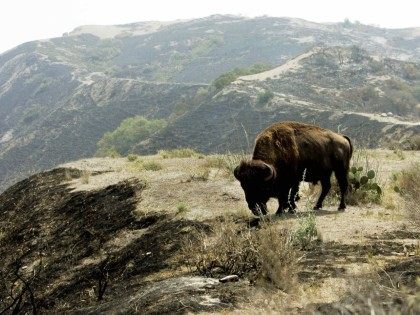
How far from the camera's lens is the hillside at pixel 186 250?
213 inches

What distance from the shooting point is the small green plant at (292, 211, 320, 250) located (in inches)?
300

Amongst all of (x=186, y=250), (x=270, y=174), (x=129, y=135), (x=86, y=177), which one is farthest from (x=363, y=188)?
(x=129, y=135)

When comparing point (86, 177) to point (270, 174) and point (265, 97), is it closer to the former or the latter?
point (270, 174)

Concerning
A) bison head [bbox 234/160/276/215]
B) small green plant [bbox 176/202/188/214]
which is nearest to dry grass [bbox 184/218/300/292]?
bison head [bbox 234/160/276/215]

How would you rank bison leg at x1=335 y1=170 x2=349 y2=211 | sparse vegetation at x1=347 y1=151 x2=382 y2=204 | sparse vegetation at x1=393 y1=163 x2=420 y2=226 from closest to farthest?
sparse vegetation at x1=393 y1=163 x2=420 y2=226
bison leg at x1=335 y1=170 x2=349 y2=211
sparse vegetation at x1=347 y1=151 x2=382 y2=204

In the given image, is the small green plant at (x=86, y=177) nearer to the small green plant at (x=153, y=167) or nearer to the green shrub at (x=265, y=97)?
the small green plant at (x=153, y=167)

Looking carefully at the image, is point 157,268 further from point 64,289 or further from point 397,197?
point 397,197

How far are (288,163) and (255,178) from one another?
1.28 m

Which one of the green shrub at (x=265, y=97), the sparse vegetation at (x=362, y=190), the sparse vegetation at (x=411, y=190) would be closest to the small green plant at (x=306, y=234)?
the sparse vegetation at (x=411, y=190)

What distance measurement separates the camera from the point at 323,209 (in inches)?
438

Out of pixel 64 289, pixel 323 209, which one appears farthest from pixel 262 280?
pixel 323 209

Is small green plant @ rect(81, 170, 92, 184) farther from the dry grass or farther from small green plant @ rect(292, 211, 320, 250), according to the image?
small green plant @ rect(292, 211, 320, 250)

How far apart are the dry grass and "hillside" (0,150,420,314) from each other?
2cm

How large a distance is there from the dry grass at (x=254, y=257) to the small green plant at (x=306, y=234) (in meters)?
0.99
